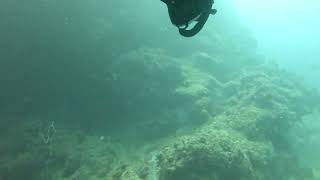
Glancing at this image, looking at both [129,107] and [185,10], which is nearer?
[185,10]

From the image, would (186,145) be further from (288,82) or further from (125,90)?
(288,82)

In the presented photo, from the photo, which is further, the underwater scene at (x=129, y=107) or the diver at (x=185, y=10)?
the underwater scene at (x=129, y=107)

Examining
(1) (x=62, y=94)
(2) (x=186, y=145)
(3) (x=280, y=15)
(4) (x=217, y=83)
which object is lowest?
(2) (x=186, y=145)

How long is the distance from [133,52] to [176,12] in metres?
16.8

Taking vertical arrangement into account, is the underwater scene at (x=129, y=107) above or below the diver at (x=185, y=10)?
above

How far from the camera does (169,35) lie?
961 inches

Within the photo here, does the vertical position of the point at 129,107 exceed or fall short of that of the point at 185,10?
it exceeds it

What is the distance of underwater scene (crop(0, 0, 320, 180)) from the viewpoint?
45.1 feet

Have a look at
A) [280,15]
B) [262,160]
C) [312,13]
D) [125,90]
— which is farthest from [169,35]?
[312,13]

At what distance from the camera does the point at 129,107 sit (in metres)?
18.2

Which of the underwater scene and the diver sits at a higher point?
the underwater scene

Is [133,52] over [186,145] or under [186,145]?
over

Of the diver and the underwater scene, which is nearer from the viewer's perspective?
the diver

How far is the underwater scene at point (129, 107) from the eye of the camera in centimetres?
1375
